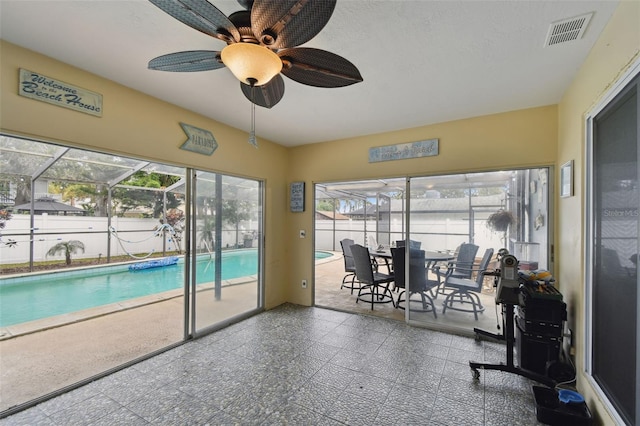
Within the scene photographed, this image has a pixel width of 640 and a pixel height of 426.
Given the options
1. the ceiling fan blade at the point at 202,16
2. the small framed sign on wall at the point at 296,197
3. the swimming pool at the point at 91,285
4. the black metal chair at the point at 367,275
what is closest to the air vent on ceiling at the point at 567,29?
A: the ceiling fan blade at the point at 202,16

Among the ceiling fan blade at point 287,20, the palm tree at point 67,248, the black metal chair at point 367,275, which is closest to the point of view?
the ceiling fan blade at point 287,20

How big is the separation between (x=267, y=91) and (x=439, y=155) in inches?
94.4

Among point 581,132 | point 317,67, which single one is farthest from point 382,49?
point 581,132

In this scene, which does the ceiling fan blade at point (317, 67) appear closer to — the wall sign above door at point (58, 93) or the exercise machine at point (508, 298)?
the wall sign above door at point (58, 93)

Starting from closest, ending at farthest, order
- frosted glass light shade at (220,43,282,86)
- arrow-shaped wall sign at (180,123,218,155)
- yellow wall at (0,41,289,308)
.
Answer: frosted glass light shade at (220,43,282,86), yellow wall at (0,41,289,308), arrow-shaped wall sign at (180,123,218,155)

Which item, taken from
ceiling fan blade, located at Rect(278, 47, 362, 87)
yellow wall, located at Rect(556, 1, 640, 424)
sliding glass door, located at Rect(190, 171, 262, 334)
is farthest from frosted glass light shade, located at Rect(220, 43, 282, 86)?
sliding glass door, located at Rect(190, 171, 262, 334)

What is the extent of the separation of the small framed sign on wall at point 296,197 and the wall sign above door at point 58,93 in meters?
2.61

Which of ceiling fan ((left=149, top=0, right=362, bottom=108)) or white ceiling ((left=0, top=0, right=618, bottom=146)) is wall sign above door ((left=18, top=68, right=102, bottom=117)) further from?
ceiling fan ((left=149, top=0, right=362, bottom=108))

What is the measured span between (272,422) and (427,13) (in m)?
2.78

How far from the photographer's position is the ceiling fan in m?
1.07

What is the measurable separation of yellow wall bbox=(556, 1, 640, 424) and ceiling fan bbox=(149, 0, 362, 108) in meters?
1.46

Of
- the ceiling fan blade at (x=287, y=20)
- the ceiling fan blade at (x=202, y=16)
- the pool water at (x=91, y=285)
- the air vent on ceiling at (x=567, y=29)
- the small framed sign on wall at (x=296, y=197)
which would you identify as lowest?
the pool water at (x=91, y=285)

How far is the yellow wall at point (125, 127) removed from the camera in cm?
188

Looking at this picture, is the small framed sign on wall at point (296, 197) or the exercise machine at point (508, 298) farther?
the small framed sign on wall at point (296, 197)
